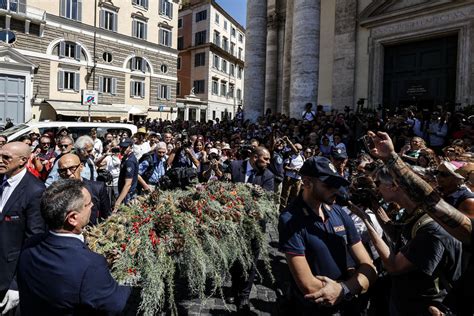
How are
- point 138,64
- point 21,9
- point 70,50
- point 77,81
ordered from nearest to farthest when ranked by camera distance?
point 21,9
point 70,50
point 77,81
point 138,64

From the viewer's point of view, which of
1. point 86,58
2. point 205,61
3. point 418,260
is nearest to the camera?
point 418,260

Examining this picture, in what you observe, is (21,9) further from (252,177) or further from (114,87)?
(252,177)

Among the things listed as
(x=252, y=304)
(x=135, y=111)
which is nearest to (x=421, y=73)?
(x=252, y=304)

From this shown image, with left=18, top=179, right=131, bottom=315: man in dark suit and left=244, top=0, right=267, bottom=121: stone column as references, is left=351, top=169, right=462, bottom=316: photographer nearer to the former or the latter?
left=18, top=179, right=131, bottom=315: man in dark suit

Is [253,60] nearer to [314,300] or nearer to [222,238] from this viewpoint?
[222,238]

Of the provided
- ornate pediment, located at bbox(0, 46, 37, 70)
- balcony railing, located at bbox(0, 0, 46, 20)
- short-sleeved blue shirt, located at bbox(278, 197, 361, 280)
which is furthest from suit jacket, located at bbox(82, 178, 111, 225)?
balcony railing, located at bbox(0, 0, 46, 20)

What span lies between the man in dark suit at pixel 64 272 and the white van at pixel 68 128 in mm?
12153

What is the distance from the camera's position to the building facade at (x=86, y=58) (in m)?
25.8

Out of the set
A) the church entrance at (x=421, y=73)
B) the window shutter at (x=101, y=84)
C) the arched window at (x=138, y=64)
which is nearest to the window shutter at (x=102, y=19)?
the arched window at (x=138, y=64)

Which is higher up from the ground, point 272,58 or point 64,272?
point 272,58

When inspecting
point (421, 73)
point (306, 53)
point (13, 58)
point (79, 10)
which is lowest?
point (421, 73)

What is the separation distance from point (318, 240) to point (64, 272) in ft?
5.19

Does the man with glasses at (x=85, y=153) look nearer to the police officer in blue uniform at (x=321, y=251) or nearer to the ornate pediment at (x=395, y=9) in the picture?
the police officer in blue uniform at (x=321, y=251)

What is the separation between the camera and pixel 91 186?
13.2 feet
